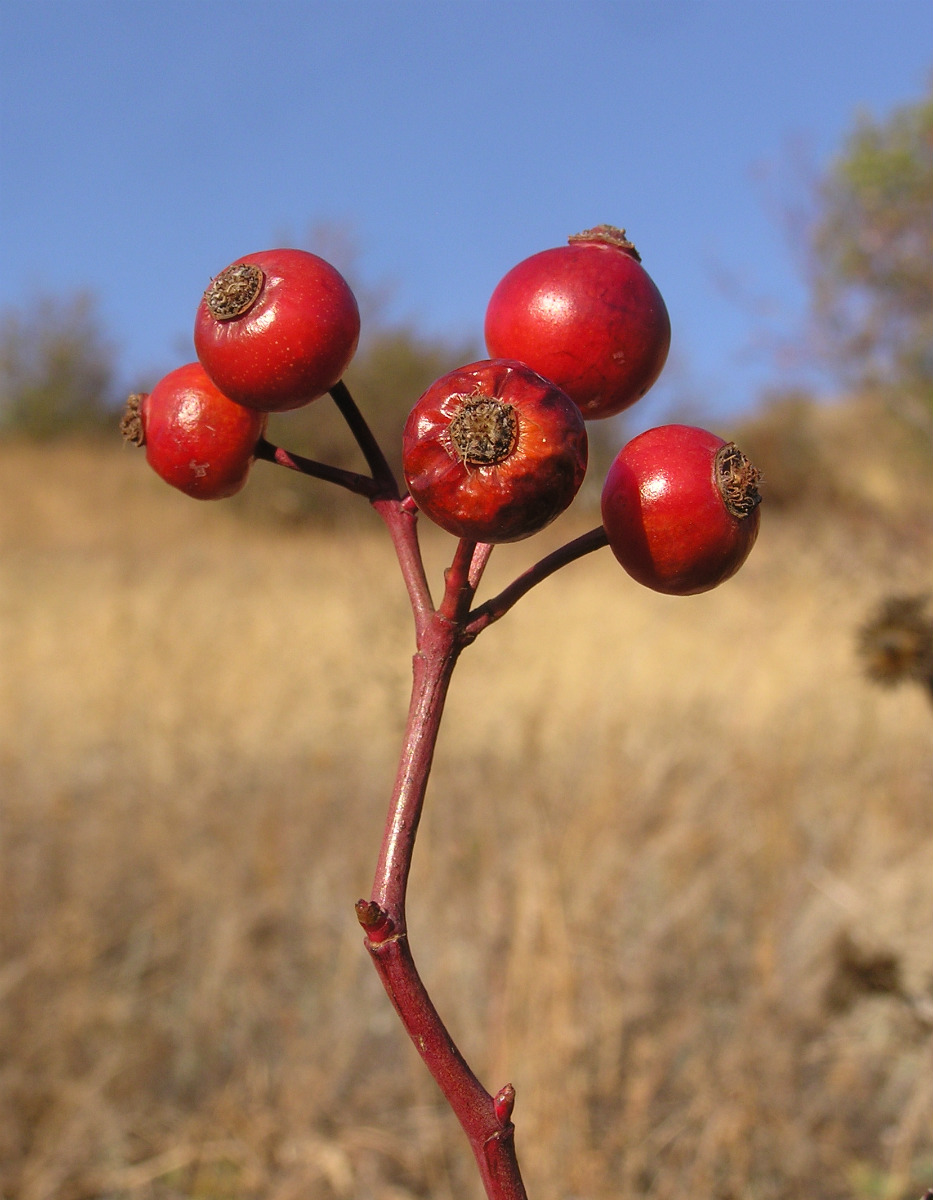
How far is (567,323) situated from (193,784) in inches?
233

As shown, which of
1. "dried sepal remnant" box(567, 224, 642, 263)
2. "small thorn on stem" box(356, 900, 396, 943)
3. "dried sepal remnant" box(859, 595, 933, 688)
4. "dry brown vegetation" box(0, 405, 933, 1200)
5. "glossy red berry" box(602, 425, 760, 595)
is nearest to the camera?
"small thorn on stem" box(356, 900, 396, 943)

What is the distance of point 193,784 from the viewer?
6211mm

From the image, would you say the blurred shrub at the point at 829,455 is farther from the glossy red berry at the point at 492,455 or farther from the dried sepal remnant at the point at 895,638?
the glossy red berry at the point at 492,455

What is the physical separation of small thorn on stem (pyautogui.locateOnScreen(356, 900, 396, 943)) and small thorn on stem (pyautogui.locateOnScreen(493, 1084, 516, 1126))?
0.11 meters

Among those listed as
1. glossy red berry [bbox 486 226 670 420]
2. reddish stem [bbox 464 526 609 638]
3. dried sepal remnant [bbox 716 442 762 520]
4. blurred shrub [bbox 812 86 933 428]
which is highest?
blurred shrub [bbox 812 86 933 428]

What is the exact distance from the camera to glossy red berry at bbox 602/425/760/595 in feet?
2.05

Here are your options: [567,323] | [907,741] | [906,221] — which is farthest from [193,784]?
[906,221]

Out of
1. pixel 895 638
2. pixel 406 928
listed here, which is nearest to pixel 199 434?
pixel 406 928

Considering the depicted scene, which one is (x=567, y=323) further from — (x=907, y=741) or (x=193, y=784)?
(x=907, y=741)

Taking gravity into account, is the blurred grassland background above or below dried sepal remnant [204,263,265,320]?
above

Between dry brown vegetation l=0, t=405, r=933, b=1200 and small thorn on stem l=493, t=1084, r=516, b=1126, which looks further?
dry brown vegetation l=0, t=405, r=933, b=1200

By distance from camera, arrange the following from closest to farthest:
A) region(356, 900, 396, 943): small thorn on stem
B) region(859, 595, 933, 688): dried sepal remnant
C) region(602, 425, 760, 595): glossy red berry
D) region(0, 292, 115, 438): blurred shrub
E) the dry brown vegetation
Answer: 1. region(356, 900, 396, 943): small thorn on stem
2. region(602, 425, 760, 595): glossy red berry
3. region(859, 595, 933, 688): dried sepal remnant
4. the dry brown vegetation
5. region(0, 292, 115, 438): blurred shrub

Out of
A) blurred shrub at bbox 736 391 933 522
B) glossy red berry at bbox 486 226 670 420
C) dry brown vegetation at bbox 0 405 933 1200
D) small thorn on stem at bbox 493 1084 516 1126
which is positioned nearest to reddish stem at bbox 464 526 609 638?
glossy red berry at bbox 486 226 670 420

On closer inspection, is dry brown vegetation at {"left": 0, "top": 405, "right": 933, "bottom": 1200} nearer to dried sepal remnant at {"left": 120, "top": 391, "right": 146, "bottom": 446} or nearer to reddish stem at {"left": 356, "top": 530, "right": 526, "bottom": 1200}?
reddish stem at {"left": 356, "top": 530, "right": 526, "bottom": 1200}
